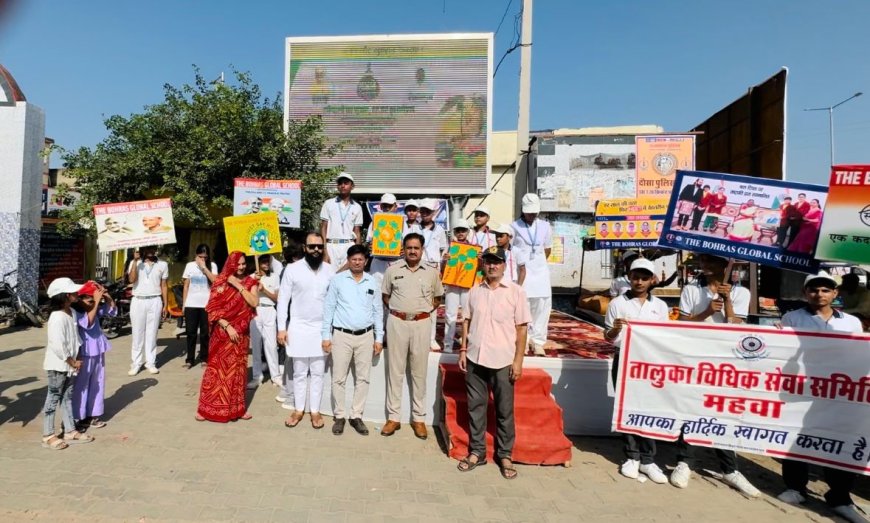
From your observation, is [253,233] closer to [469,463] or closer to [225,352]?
[225,352]

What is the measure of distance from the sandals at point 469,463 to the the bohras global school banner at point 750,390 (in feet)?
3.96

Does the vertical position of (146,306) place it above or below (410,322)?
below

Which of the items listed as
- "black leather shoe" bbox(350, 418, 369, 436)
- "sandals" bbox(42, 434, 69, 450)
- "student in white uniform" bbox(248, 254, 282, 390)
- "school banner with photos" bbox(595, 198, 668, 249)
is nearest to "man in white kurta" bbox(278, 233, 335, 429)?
"black leather shoe" bbox(350, 418, 369, 436)

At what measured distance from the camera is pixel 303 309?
485cm

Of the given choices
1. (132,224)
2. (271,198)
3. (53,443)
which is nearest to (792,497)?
(53,443)

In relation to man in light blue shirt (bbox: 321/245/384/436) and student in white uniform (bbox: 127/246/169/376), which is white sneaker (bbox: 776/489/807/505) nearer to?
man in light blue shirt (bbox: 321/245/384/436)

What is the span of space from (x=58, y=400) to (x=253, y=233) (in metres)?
2.34

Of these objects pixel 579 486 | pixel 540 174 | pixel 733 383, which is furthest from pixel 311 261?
pixel 540 174

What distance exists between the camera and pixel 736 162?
11445mm

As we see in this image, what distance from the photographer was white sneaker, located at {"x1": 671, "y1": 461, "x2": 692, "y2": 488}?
3.87 meters

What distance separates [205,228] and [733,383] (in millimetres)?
11565

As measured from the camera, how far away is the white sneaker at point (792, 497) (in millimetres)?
3693

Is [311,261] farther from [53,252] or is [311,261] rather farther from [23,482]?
[53,252]

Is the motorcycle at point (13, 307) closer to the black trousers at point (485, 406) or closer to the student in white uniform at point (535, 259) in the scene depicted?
the student in white uniform at point (535, 259)
